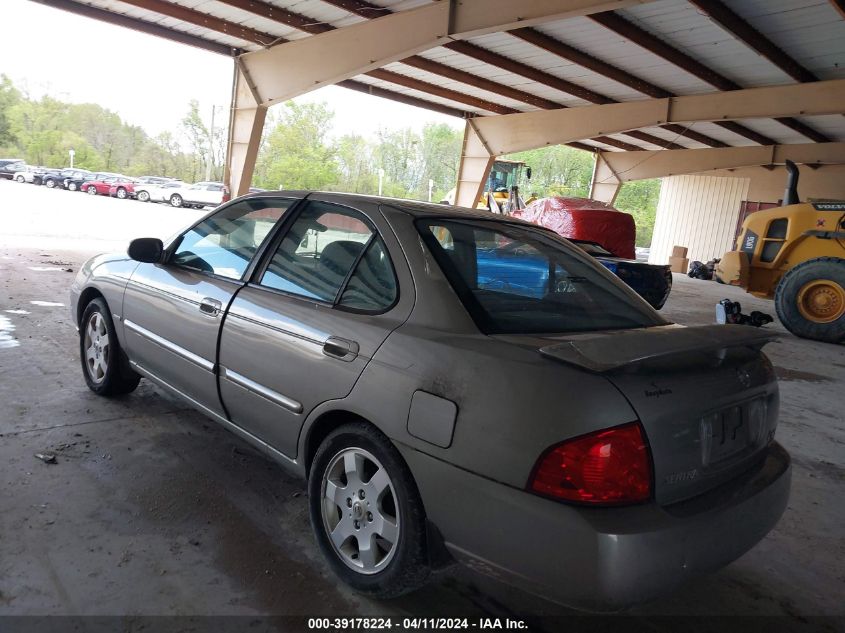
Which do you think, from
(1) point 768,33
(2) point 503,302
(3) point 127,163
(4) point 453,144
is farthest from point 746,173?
(3) point 127,163

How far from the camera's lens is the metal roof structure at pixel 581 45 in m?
10.3

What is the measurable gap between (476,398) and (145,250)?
251 cm

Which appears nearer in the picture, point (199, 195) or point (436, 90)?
point (436, 90)

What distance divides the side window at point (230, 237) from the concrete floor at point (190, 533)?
1.06 metres

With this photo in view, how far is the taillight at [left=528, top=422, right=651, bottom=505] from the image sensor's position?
1756 millimetres

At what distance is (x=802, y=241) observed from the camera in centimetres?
998

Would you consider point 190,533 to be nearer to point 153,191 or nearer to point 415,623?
point 415,623

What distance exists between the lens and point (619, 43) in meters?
12.2

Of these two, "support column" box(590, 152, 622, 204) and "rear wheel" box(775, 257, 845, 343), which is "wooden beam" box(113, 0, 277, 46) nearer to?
"rear wheel" box(775, 257, 845, 343)

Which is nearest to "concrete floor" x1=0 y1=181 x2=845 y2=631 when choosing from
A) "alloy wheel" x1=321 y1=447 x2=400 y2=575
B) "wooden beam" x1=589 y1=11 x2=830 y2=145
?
"alloy wheel" x1=321 y1=447 x2=400 y2=575

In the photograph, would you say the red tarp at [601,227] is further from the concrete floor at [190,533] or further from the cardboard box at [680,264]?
the cardboard box at [680,264]

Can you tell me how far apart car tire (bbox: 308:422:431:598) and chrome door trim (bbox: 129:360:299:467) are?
25cm

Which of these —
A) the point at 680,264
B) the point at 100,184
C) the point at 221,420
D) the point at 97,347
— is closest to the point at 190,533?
the point at 221,420

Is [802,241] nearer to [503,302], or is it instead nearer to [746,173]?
[503,302]
